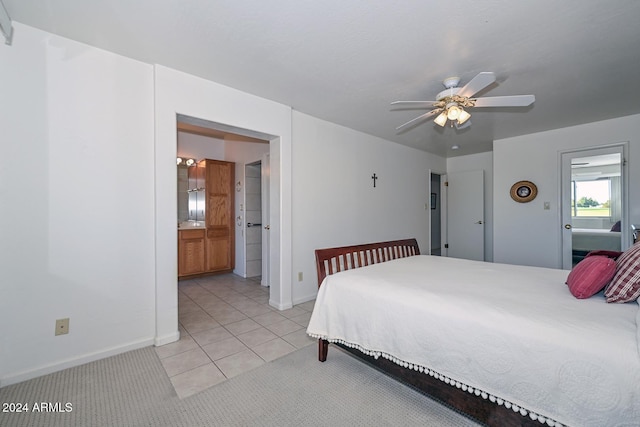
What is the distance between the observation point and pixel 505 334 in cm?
123

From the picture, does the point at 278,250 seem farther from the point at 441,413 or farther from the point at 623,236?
the point at 623,236

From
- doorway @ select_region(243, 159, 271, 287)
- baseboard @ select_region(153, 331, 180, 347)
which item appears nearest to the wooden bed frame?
baseboard @ select_region(153, 331, 180, 347)

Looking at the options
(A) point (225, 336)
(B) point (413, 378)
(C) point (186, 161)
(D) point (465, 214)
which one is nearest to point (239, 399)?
(A) point (225, 336)

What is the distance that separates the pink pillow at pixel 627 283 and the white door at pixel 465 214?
14.2 feet

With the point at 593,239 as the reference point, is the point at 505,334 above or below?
below

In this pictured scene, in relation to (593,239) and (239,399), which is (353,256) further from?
(593,239)

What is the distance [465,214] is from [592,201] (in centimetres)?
208

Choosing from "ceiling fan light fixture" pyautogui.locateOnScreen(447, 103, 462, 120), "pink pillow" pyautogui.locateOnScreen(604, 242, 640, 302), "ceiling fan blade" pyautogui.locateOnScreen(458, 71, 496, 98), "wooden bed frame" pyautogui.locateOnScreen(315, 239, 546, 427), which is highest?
"ceiling fan blade" pyautogui.locateOnScreen(458, 71, 496, 98)

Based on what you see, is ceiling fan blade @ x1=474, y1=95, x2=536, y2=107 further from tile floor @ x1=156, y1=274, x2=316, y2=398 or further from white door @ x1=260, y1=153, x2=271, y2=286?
white door @ x1=260, y1=153, x2=271, y2=286

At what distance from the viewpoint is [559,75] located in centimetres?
246

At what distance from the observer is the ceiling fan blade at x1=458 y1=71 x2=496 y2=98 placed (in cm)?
180

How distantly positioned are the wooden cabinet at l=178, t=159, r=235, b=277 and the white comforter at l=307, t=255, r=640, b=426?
3232mm

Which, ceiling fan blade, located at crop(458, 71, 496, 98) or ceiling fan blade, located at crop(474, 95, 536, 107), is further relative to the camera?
ceiling fan blade, located at crop(474, 95, 536, 107)

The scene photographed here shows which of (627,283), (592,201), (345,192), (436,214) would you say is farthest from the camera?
(436,214)
